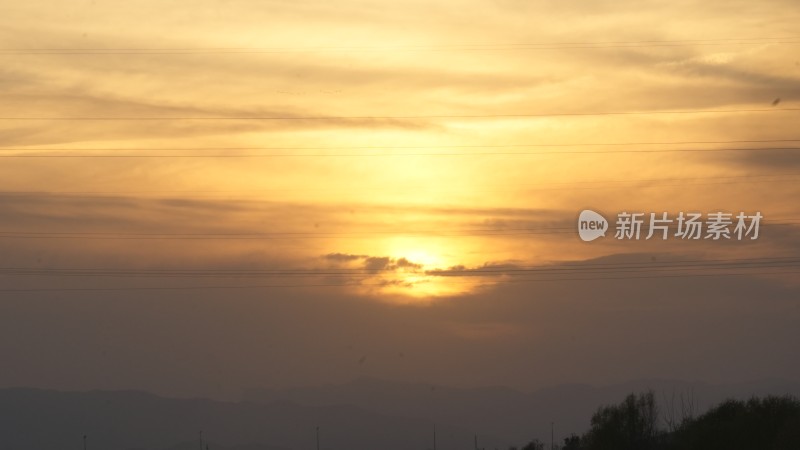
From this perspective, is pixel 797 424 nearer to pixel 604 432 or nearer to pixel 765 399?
pixel 765 399

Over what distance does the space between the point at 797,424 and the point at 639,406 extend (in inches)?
1009

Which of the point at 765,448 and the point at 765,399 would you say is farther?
the point at 765,399

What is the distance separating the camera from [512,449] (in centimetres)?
15188

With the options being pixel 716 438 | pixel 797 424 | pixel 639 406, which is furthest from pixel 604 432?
pixel 797 424

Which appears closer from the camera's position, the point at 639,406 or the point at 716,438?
the point at 716,438

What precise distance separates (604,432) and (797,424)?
26.6m

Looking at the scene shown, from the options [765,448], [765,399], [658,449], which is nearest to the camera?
[765,448]

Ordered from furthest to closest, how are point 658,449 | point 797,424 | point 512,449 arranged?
1. point 512,449
2. point 658,449
3. point 797,424

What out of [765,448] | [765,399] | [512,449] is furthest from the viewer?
[512,449]

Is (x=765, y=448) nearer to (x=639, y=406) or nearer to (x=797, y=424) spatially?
(x=797, y=424)

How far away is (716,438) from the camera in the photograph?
7906 cm

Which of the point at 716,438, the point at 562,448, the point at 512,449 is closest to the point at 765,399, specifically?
the point at 716,438

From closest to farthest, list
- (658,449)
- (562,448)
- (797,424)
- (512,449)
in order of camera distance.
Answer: (797,424) → (658,449) → (562,448) → (512,449)

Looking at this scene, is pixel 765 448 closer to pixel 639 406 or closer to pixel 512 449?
pixel 639 406
